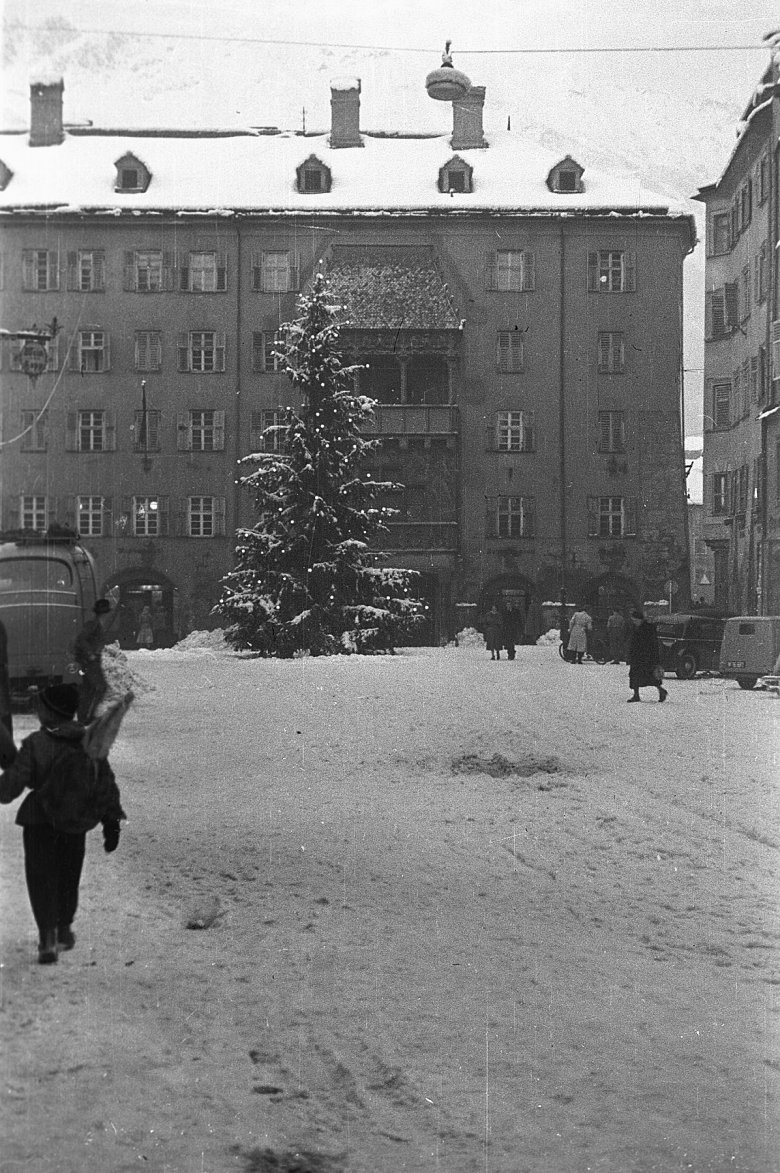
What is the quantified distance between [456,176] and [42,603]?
375cm

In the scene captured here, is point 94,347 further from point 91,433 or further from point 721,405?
point 721,405

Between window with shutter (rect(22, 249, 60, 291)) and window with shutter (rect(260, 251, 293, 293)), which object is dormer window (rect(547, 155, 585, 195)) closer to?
window with shutter (rect(260, 251, 293, 293))

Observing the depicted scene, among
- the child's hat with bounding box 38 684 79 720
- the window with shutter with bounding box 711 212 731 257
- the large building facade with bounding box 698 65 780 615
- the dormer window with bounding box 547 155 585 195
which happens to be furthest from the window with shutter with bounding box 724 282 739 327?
the child's hat with bounding box 38 684 79 720

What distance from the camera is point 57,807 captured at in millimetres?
3377

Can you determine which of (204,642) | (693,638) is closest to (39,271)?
(204,642)

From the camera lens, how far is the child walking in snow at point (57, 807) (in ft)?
10.7

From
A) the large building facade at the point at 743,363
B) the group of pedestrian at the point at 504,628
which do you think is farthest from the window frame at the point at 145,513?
the large building facade at the point at 743,363

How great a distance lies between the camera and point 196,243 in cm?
561

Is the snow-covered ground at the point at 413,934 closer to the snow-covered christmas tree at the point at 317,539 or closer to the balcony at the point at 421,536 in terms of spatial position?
the snow-covered christmas tree at the point at 317,539

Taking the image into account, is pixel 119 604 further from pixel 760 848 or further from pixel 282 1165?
pixel 760 848

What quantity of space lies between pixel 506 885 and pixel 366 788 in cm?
75

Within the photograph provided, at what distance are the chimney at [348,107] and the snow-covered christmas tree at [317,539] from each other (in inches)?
28.6

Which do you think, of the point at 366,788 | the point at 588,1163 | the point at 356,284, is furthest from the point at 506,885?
the point at 356,284

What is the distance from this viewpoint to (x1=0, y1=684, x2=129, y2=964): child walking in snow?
10.7ft
